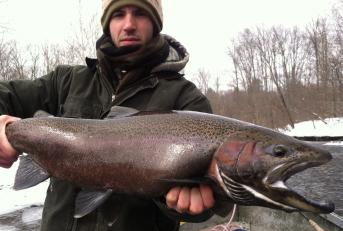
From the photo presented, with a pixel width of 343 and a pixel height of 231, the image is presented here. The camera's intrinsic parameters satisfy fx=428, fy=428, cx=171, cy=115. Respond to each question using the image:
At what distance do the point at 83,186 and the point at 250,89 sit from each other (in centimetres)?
5747

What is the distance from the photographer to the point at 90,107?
3189 mm

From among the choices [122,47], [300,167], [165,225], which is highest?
[122,47]

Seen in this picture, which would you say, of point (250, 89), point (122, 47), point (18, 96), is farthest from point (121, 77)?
point (250, 89)

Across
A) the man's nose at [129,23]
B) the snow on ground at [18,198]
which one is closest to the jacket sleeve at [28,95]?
the man's nose at [129,23]

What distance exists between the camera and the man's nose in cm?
326

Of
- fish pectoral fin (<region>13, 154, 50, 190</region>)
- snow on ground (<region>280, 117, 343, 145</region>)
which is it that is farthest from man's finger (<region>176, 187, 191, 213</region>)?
snow on ground (<region>280, 117, 343, 145</region>)

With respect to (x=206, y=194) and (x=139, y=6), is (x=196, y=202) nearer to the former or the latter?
(x=206, y=194)

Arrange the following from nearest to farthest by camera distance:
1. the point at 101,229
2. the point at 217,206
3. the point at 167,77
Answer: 1. the point at 217,206
2. the point at 101,229
3. the point at 167,77

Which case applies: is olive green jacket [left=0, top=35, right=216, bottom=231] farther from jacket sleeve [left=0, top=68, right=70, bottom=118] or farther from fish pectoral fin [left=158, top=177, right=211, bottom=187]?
fish pectoral fin [left=158, top=177, right=211, bottom=187]

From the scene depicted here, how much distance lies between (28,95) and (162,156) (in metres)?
1.29

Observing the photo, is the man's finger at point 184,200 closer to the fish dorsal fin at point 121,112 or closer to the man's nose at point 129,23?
the fish dorsal fin at point 121,112

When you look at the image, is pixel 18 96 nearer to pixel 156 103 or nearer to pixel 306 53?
pixel 156 103

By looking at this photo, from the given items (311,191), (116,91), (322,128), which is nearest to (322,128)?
(322,128)

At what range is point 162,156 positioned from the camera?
266cm
